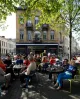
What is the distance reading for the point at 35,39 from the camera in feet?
167

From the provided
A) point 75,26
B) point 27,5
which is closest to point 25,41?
point 75,26

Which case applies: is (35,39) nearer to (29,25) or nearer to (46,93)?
(29,25)

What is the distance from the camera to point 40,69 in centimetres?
1909

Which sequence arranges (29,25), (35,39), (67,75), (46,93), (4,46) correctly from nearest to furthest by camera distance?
(46,93) < (67,75) < (35,39) < (29,25) < (4,46)

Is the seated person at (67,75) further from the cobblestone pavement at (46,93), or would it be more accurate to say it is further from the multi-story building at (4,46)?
the multi-story building at (4,46)

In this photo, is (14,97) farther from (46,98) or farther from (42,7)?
(42,7)

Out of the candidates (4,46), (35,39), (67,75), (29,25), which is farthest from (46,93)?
(4,46)

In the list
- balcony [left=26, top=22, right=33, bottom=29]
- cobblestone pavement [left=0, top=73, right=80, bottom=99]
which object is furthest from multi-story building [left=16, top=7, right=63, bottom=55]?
cobblestone pavement [left=0, top=73, right=80, bottom=99]

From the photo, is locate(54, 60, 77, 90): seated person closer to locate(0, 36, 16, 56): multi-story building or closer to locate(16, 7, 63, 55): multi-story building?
locate(16, 7, 63, 55): multi-story building

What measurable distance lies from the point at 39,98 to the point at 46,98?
269mm

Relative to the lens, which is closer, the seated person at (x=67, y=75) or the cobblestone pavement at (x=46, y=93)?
the cobblestone pavement at (x=46, y=93)

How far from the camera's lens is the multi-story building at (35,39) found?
50844mm

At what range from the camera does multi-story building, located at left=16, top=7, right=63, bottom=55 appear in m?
50.8

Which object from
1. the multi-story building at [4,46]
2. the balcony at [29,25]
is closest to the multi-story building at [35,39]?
the balcony at [29,25]
